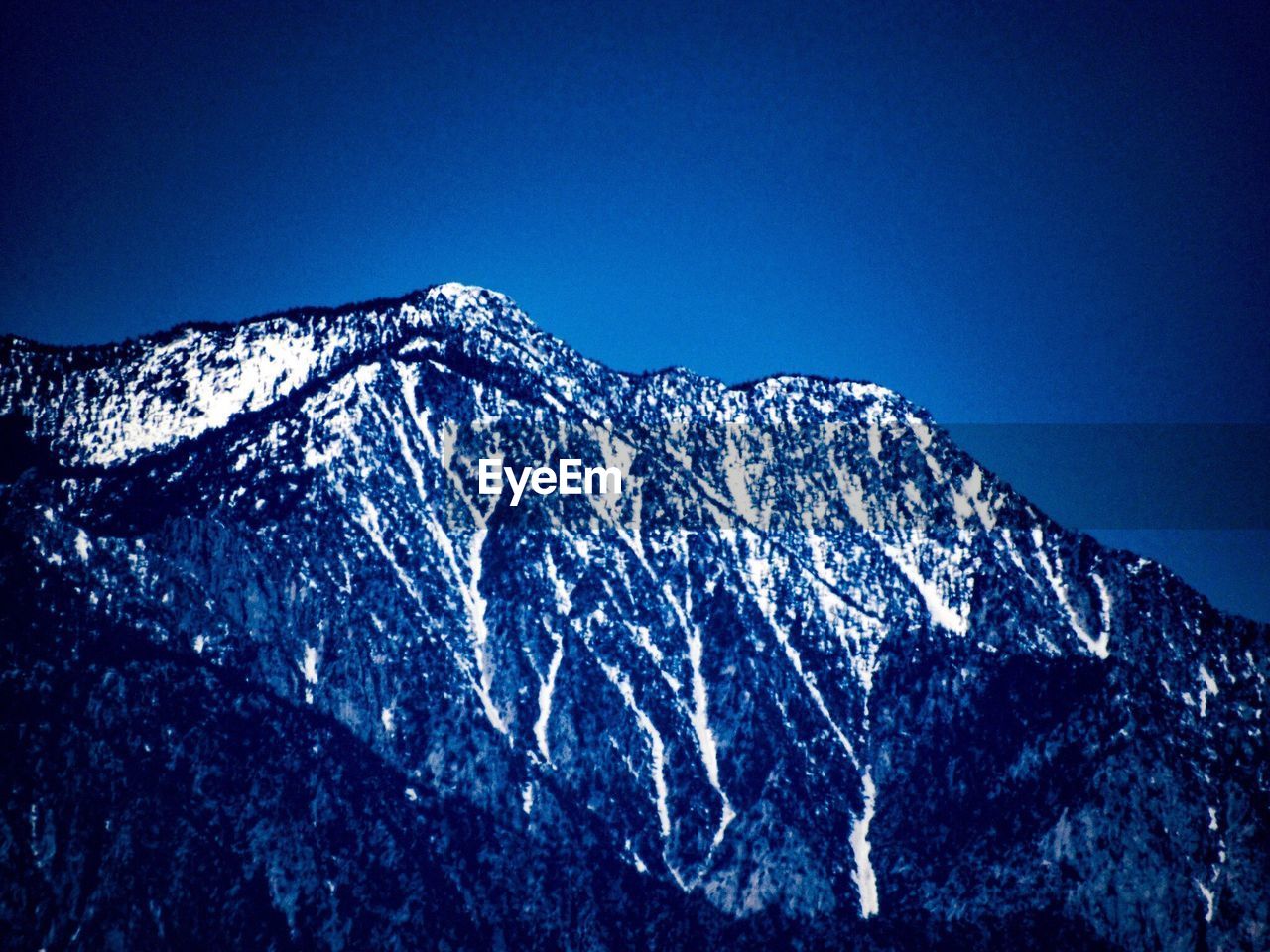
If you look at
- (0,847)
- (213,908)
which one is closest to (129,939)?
(213,908)

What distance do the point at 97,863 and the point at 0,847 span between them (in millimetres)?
14281

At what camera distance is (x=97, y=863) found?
199000mm

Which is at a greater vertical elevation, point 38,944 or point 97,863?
point 97,863

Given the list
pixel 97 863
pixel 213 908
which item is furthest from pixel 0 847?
pixel 213 908

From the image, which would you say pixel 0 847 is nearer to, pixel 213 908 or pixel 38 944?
pixel 38 944

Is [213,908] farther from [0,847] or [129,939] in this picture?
[0,847]

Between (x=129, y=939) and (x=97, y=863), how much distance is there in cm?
1296

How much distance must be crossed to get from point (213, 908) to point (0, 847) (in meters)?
32.9

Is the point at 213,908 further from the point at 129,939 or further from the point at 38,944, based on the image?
the point at 38,944

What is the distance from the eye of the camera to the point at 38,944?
19125cm

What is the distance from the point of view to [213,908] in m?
199

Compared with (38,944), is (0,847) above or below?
above

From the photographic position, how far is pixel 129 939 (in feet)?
635

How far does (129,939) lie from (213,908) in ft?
39.9
